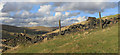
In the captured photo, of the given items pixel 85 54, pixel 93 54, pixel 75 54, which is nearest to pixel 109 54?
pixel 93 54

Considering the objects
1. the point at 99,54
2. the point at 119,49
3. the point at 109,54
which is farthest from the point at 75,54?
the point at 119,49

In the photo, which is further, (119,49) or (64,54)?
(64,54)

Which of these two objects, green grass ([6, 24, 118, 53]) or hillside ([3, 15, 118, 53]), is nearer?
green grass ([6, 24, 118, 53])

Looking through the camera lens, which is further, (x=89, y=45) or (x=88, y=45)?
(x=88, y=45)

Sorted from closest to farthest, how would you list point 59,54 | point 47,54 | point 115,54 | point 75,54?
point 115,54 → point 75,54 → point 59,54 → point 47,54

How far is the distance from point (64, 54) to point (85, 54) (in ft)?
11.4

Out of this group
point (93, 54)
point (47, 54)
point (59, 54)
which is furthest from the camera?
point (47, 54)

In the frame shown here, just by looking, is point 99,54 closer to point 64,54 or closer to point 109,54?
point 109,54

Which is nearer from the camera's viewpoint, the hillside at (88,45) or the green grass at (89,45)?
the green grass at (89,45)

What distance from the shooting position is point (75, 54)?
667 inches

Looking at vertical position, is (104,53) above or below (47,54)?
above

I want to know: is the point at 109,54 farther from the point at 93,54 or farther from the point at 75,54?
the point at 75,54

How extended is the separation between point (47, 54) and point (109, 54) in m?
10.5

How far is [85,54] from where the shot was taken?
16172mm
